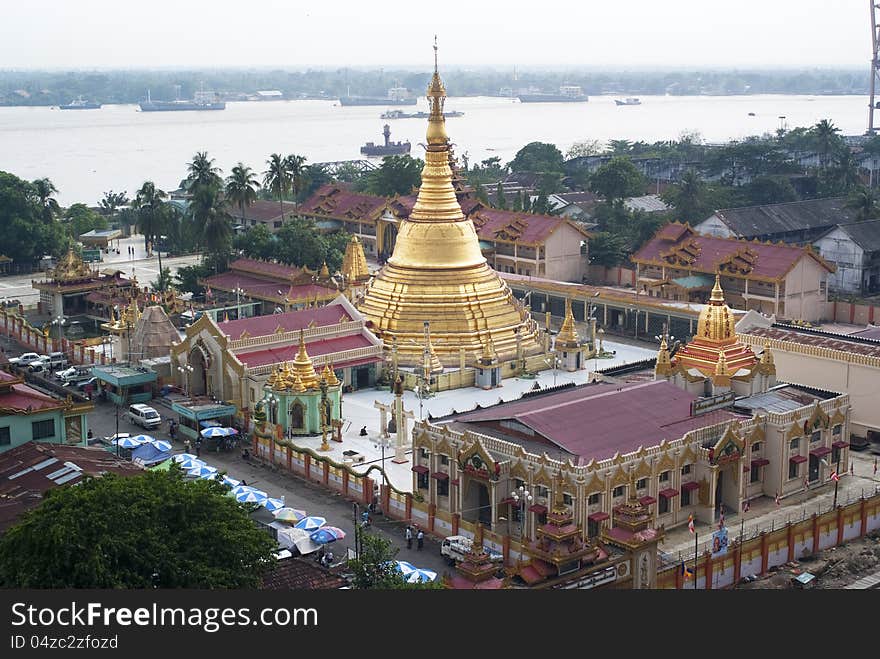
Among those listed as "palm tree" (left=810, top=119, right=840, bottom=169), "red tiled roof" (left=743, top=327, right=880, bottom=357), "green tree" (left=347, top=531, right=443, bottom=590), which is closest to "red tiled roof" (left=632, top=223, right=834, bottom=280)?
"red tiled roof" (left=743, top=327, right=880, bottom=357)

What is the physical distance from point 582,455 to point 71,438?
17.0m

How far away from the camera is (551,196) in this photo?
111750mm

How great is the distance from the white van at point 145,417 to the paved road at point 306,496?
28 centimetres

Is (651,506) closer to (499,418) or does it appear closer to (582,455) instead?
(582,455)

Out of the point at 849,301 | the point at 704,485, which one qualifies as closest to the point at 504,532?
the point at 704,485

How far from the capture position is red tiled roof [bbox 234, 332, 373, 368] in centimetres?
5500

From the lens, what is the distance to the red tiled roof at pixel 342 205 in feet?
320

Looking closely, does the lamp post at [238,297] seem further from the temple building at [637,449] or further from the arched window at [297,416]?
the temple building at [637,449]

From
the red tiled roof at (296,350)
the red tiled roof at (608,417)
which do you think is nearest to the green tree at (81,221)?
the red tiled roof at (296,350)

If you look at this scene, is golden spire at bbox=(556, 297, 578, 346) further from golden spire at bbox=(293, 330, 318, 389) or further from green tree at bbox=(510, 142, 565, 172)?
green tree at bbox=(510, 142, 565, 172)

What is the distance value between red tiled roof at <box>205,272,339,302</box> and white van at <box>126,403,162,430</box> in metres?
18.3

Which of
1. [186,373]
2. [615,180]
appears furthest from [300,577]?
[615,180]

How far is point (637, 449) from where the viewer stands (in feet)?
133

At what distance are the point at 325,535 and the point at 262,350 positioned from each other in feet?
59.2
